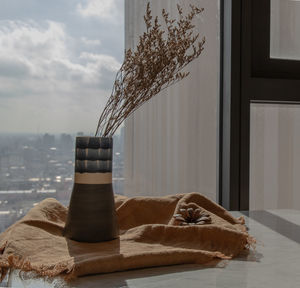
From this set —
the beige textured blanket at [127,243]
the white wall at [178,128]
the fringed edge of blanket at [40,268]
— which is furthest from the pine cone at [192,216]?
the white wall at [178,128]

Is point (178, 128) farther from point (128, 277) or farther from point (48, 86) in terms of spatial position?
point (128, 277)

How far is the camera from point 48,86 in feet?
5.21

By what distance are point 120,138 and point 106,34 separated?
0.44 metres

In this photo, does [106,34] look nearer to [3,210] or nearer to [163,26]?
[163,26]

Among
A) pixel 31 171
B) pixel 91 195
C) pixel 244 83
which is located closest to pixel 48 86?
pixel 31 171

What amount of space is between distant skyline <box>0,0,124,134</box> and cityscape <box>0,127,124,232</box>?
0.16 ft

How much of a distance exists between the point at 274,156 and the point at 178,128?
0.40 meters

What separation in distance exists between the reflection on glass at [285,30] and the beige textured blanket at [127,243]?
839mm

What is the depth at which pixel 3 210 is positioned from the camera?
5.06ft

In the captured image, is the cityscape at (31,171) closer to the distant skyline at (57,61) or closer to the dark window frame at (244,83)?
the distant skyline at (57,61)

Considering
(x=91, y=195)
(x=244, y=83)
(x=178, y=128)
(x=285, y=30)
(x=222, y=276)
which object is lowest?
(x=222, y=276)

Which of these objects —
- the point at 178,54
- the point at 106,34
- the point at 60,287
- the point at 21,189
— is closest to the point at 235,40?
the point at 106,34

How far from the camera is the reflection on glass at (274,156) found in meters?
1.57

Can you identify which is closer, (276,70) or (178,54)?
(178,54)
